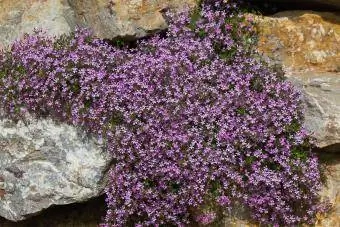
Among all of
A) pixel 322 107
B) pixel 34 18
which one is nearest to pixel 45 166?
pixel 34 18

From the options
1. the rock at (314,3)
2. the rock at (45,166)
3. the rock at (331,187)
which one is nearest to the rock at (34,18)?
the rock at (45,166)

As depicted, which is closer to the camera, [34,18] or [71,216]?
[71,216]

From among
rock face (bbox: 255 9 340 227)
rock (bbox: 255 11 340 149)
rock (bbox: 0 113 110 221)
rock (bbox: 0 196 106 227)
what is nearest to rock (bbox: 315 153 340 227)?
rock face (bbox: 255 9 340 227)

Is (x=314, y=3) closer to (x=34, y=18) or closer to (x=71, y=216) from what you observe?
(x=34, y=18)

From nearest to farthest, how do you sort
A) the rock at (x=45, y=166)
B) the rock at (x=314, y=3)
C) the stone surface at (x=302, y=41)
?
the rock at (x=45, y=166) < the stone surface at (x=302, y=41) < the rock at (x=314, y=3)

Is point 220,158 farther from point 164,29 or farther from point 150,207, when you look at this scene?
point 164,29

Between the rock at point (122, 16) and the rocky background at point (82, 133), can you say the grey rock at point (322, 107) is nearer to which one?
the rocky background at point (82, 133)
